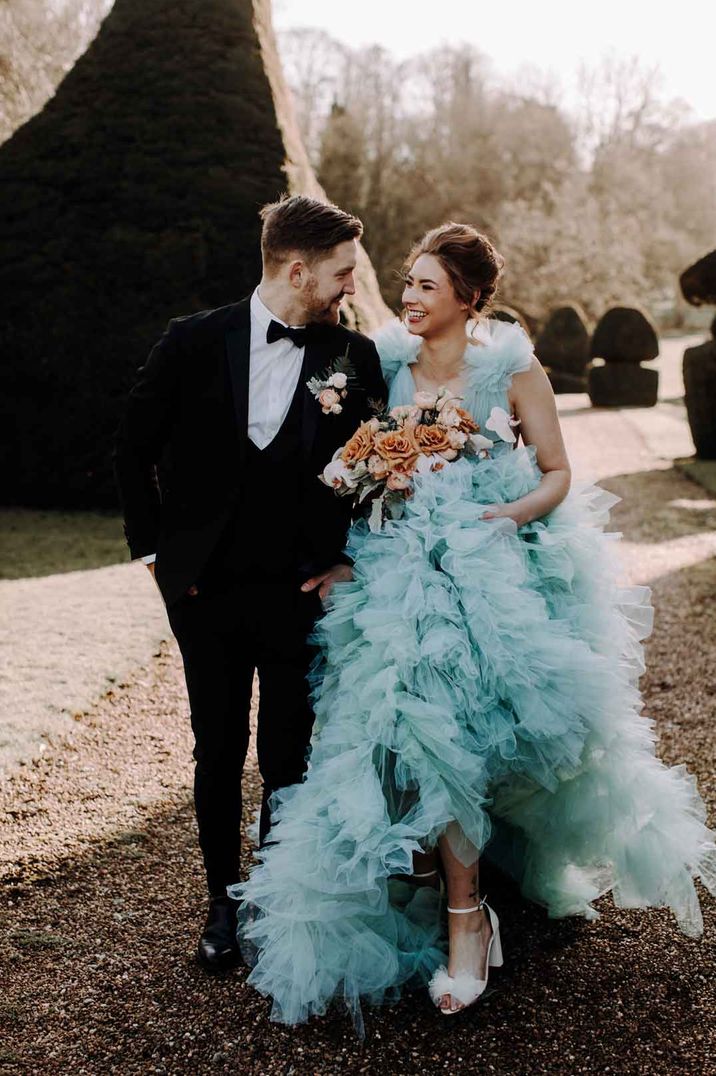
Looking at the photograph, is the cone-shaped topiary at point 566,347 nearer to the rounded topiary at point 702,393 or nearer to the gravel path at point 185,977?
the rounded topiary at point 702,393

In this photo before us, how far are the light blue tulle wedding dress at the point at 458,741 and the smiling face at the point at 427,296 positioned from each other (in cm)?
16

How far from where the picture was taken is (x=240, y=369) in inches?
104

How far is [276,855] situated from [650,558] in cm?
575

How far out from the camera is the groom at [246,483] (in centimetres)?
265

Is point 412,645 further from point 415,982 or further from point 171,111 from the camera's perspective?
point 171,111

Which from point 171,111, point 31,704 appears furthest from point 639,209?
point 31,704

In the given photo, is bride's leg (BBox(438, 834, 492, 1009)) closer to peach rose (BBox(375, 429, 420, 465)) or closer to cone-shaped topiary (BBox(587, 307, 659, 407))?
peach rose (BBox(375, 429, 420, 465))

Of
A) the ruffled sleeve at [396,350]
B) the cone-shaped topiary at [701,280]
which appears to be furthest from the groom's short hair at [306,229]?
the cone-shaped topiary at [701,280]

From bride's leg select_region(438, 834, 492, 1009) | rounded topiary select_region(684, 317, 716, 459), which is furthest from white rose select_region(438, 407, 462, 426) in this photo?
rounded topiary select_region(684, 317, 716, 459)

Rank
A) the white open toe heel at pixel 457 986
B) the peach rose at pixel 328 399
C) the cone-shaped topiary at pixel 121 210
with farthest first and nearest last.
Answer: the cone-shaped topiary at pixel 121 210 < the peach rose at pixel 328 399 < the white open toe heel at pixel 457 986

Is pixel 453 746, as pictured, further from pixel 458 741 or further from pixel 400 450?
pixel 400 450

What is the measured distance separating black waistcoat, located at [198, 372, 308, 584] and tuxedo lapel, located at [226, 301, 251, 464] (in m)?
0.03

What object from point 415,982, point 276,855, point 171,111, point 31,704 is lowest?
point 31,704

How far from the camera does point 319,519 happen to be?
275 cm
